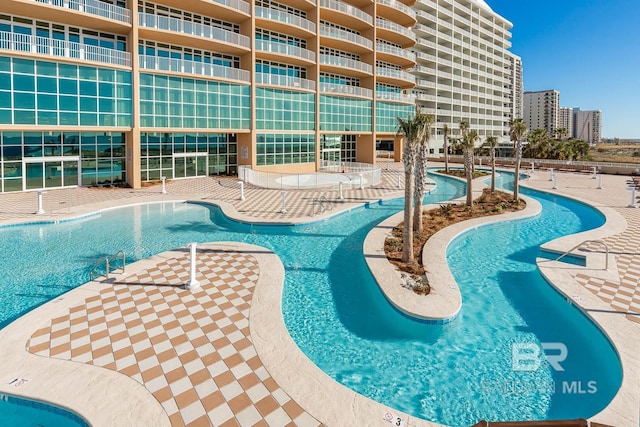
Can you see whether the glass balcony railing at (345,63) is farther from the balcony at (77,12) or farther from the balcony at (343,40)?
the balcony at (77,12)

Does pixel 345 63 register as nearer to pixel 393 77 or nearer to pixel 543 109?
pixel 393 77

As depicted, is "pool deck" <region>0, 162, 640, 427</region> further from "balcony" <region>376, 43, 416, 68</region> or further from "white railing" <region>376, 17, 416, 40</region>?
"white railing" <region>376, 17, 416, 40</region>


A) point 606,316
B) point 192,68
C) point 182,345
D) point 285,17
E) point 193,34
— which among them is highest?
point 285,17

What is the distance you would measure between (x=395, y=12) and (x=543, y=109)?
159 metres

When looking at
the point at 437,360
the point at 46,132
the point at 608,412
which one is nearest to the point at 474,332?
the point at 437,360

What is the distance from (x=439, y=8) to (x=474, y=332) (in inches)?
2666

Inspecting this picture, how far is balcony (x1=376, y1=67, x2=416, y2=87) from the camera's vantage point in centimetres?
4338

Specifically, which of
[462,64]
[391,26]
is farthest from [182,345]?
[462,64]

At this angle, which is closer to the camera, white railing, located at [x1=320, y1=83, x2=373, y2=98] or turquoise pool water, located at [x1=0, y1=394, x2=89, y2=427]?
turquoise pool water, located at [x1=0, y1=394, x2=89, y2=427]

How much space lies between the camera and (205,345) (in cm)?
729

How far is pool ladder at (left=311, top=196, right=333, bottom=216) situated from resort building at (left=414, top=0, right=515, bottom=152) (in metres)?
43.2

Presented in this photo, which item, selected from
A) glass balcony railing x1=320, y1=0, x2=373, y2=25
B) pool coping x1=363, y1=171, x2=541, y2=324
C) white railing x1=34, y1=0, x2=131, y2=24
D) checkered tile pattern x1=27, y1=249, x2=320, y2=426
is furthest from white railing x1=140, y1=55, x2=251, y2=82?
checkered tile pattern x1=27, y1=249, x2=320, y2=426

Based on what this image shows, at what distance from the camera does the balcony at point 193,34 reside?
26.0 metres

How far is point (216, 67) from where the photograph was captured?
2955 centimetres
